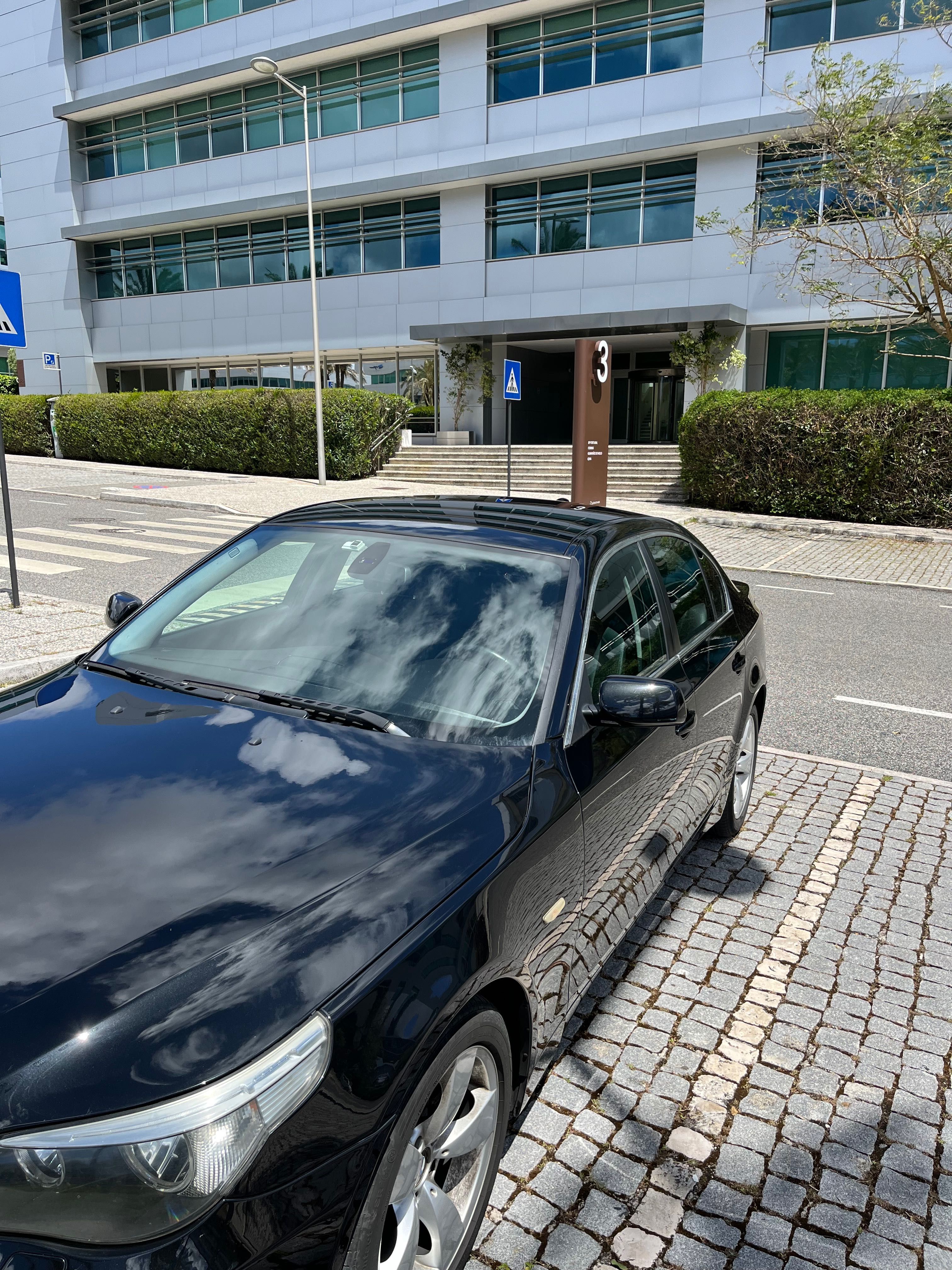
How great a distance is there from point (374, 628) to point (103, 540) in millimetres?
12612

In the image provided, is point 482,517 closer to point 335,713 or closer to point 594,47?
point 335,713

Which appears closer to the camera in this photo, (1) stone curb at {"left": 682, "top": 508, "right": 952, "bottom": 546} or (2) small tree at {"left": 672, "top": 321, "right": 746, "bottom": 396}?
(1) stone curb at {"left": 682, "top": 508, "right": 952, "bottom": 546}

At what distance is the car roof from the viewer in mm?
3256

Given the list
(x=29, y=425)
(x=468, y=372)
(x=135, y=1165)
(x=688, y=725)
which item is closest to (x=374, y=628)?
(x=688, y=725)

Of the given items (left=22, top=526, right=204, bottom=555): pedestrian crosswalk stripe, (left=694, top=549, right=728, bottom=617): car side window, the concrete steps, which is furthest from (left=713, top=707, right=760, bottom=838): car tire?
the concrete steps

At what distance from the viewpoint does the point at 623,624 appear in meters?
3.19

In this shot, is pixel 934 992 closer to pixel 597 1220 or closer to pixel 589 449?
pixel 597 1220

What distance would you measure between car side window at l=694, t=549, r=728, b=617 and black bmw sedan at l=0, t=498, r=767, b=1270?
521 millimetres

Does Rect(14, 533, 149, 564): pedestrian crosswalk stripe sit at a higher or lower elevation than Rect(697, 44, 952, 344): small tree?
lower

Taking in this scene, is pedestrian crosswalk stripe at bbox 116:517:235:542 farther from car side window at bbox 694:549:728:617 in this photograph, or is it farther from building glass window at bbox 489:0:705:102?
building glass window at bbox 489:0:705:102

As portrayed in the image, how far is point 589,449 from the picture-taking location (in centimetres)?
1677

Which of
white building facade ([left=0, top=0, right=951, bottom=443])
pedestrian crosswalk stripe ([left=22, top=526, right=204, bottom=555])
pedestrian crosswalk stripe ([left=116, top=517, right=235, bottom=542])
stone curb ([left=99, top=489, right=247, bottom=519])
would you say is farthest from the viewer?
white building facade ([left=0, top=0, right=951, bottom=443])

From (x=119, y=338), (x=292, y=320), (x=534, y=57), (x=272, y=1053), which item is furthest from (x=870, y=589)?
(x=119, y=338)

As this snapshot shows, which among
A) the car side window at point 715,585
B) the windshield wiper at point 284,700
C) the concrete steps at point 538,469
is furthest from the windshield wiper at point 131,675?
the concrete steps at point 538,469
